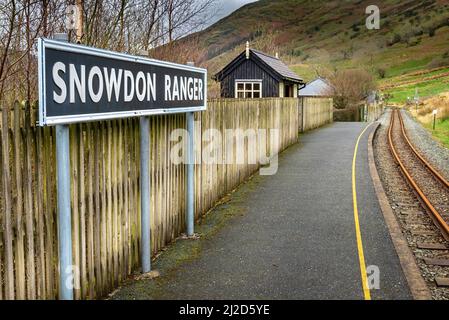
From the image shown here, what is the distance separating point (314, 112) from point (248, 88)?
17.2 feet

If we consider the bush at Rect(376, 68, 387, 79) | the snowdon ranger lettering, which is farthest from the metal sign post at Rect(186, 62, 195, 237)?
the bush at Rect(376, 68, 387, 79)

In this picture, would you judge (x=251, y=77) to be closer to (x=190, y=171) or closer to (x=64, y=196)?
(x=190, y=171)

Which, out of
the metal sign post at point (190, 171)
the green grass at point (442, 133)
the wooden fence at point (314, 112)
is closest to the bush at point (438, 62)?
the green grass at point (442, 133)

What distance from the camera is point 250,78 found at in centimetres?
2811

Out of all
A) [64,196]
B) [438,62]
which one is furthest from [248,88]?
[438,62]

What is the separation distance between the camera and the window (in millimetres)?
28203

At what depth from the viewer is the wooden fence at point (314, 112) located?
27.8 m

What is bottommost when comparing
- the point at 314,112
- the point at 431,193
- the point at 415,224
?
the point at 415,224

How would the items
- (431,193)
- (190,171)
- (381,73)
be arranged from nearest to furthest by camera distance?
1. (190,171)
2. (431,193)
3. (381,73)

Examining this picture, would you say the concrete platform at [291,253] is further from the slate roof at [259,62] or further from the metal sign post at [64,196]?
the slate roof at [259,62]

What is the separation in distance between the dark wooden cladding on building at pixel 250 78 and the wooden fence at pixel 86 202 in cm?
2073

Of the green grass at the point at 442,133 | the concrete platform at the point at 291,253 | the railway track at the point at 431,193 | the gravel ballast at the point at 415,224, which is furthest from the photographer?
the green grass at the point at 442,133

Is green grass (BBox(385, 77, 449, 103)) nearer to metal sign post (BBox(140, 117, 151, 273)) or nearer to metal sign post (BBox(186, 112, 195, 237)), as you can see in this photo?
metal sign post (BBox(186, 112, 195, 237))
